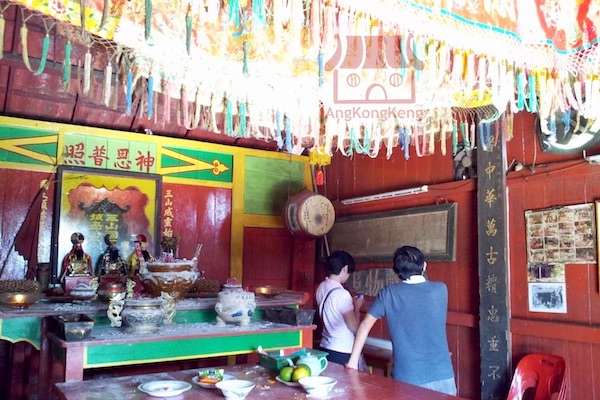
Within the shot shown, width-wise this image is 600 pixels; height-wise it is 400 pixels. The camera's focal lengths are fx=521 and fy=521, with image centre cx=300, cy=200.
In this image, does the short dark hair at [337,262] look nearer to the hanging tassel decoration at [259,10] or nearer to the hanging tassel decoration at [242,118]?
the hanging tassel decoration at [242,118]

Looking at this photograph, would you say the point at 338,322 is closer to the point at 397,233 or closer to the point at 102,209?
the point at 397,233

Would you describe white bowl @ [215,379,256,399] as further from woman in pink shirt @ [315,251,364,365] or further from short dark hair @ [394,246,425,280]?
woman in pink shirt @ [315,251,364,365]

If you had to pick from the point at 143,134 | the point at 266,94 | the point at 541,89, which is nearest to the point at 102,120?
the point at 143,134

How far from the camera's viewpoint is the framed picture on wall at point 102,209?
4492mm

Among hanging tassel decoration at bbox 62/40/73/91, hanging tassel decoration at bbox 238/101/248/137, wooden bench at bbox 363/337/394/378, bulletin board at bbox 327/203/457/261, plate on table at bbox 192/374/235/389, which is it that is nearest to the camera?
plate on table at bbox 192/374/235/389

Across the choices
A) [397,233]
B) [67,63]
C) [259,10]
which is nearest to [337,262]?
[397,233]

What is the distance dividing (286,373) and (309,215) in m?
3.09

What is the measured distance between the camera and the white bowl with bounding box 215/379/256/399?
69.8 inches

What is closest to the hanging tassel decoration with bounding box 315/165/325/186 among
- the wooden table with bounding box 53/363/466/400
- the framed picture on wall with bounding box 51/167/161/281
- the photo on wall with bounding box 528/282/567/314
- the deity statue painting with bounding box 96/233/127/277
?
the framed picture on wall with bounding box 51/167/161/281

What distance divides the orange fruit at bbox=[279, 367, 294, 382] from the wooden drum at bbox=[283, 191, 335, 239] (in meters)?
3.01

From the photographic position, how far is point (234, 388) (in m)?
1.83

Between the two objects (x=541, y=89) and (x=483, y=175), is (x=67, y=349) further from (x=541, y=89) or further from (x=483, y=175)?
(x=483, y=175)

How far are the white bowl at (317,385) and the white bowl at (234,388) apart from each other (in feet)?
0.63

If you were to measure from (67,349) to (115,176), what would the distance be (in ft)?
9.23
